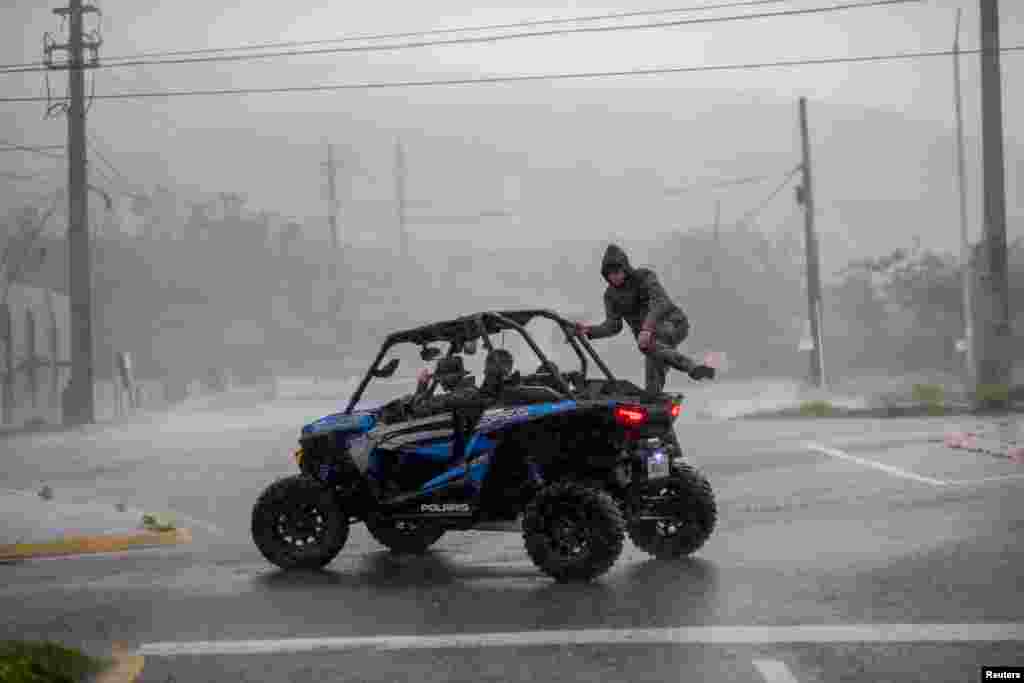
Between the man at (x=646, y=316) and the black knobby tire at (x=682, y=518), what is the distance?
4.17 feet

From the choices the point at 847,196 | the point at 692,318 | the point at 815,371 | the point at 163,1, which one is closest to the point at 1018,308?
the point at 815,371

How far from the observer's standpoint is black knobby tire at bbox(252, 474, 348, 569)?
964 cm

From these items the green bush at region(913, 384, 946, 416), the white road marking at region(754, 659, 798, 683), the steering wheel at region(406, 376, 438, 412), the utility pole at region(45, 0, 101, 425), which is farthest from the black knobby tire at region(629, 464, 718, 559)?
the utility pole at region(45, 0, 101, 425)

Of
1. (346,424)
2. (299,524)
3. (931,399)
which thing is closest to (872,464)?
(346,424)

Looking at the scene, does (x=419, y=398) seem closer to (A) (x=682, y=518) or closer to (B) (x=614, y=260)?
(A) (x=682, y=518)

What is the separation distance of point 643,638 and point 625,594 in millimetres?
1317

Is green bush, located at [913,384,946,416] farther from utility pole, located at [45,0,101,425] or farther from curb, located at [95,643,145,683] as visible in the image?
utility pole, located at [45,0,101,425]

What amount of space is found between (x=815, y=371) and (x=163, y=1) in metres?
103

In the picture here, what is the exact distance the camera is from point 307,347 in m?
78.1

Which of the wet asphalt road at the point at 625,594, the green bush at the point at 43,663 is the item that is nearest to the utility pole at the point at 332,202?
the wet asphalt road at the point at 625,594

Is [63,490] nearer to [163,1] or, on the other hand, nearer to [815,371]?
[815,371]

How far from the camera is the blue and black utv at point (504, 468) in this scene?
8.77 metres

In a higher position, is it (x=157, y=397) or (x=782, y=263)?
(x=782, y=263)

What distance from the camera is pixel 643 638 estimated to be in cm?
695
